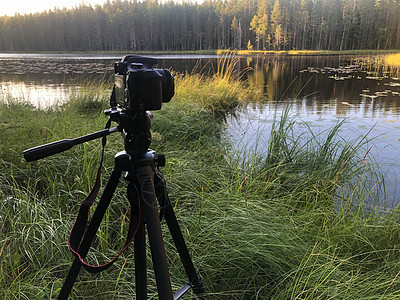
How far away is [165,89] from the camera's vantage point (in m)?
1.04

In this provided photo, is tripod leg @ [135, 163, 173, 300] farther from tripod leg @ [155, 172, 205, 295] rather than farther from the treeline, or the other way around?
the treeline

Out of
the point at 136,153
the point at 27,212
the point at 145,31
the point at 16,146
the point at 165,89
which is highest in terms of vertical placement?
the point at 145,31

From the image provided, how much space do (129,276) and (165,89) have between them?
115cm

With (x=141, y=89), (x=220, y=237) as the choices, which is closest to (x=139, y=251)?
(x=141, y=89)

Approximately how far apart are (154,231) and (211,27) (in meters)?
69.3

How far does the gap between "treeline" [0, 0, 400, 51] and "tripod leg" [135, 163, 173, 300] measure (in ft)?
167

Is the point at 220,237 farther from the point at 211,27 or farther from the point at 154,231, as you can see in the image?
the point at 211,27

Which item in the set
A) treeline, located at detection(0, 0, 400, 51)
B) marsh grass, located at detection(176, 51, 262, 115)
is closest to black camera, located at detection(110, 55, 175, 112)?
marsh grass, located at detection(176, 51, 262, 115)

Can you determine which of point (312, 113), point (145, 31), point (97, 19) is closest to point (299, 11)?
point (145, 31)

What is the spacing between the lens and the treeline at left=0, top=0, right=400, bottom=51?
5425 cm

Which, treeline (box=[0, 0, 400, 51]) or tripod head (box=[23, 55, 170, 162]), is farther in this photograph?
treeline (box=[0, 0, 400, 51])

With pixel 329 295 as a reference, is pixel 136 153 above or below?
above

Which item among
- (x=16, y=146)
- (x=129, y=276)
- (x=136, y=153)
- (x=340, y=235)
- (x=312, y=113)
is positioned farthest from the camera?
(x=312, y=113)

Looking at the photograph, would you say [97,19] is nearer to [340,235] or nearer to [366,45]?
[366,45]
